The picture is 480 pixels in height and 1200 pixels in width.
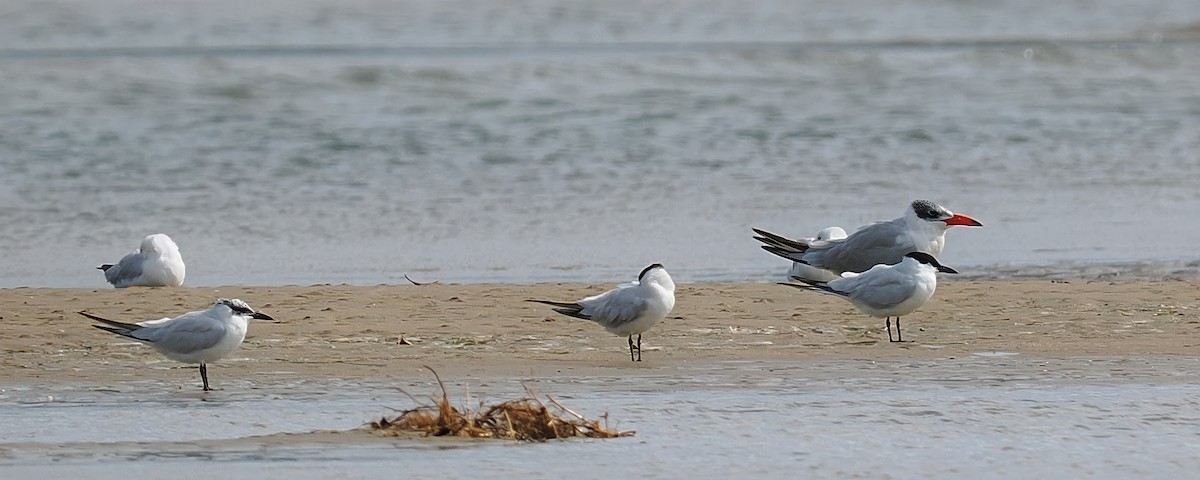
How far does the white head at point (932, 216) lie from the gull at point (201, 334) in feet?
13.5

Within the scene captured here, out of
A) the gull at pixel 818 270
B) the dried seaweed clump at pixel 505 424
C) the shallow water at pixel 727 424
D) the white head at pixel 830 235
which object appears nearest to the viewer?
the shallow water at pixel 727 424

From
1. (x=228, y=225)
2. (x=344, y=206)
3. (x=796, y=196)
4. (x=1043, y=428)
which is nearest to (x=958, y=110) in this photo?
(x=796, y=196)

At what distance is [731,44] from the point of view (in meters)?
31.3

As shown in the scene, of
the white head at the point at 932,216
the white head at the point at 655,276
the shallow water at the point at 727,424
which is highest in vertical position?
the white head at the point at 932,216

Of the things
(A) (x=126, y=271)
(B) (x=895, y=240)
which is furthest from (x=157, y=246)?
(B) (x=895, y=240)

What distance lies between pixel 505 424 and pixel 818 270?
4.41m

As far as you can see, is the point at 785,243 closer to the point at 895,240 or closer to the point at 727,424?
the point at 895,240

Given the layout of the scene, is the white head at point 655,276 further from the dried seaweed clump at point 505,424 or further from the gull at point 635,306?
the dried seaweed clump at point 505,424

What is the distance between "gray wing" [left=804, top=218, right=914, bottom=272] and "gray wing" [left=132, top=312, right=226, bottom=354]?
13.2 feet

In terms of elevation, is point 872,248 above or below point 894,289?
above

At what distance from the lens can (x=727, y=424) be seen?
6844 millimetres

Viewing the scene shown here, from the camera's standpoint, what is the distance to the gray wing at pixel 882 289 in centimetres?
859

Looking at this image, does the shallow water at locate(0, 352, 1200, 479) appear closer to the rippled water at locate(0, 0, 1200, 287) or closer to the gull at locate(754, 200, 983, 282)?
the gull at locate(754, 200, 983, 282)

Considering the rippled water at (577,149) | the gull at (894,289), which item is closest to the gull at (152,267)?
the rippled water at (577,149)
